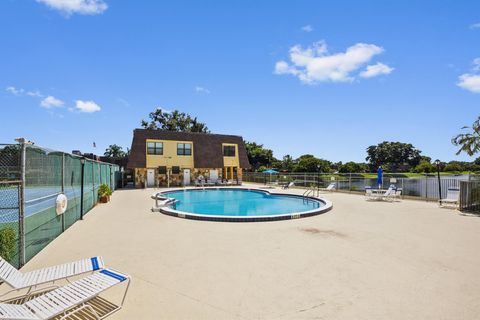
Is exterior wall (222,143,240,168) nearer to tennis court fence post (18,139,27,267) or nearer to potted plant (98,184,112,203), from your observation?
potted plant (98,184,112,203)

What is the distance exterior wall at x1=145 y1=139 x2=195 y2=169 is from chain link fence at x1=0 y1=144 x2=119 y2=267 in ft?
61.2

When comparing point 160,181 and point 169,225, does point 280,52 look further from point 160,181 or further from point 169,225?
point 160,181

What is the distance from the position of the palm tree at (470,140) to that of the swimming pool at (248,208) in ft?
35.7

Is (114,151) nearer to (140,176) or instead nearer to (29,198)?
(140,176)

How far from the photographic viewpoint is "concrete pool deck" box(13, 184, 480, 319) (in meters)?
3.38

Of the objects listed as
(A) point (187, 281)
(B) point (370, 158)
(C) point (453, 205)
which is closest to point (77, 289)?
(A) point (187, 281)

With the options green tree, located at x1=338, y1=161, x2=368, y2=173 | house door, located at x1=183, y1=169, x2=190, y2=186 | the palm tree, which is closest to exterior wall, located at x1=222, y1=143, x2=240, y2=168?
house door, located at x1=183, y1=169, x2=190, y2=186

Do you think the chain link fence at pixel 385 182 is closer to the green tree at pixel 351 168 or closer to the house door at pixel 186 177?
the house door at pixel 186 177

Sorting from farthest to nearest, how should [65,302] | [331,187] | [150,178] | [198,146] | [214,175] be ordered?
[214,175], [198,146], [150,178], [331,187], [65,302]

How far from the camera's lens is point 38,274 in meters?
3.55

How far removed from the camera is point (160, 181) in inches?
1049

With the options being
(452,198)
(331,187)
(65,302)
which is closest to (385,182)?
(331,187)

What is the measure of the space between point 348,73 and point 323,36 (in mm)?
5921

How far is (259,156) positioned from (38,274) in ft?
148
